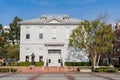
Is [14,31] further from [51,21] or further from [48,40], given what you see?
[48,40]

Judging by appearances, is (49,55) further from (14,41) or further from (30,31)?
(14,41)

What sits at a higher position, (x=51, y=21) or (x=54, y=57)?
(x=51, y=21)

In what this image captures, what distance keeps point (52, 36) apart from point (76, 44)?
9174 millimetres

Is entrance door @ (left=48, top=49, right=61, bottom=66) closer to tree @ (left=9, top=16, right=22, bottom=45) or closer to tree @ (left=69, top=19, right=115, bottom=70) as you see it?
tree @ (left=69, top=19, right=115, bottom=70)

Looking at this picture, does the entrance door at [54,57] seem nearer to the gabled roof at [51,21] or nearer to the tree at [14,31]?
the gabled roof at [51,21]

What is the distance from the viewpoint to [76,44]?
6488 cm

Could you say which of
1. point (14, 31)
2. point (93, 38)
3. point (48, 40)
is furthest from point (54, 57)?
point (14, 31)

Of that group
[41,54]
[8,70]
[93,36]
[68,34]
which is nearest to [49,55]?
[41,54]

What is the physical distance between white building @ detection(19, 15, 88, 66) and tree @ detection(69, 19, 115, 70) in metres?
7.01

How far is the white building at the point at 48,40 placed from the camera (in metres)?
71.2

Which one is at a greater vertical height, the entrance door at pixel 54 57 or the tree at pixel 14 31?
the tree at pixel 14 31

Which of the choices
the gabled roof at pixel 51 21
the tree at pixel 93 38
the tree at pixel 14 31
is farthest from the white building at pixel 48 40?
the tree at pixel 14 31

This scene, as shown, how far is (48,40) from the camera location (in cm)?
7194

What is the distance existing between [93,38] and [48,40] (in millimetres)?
13002
